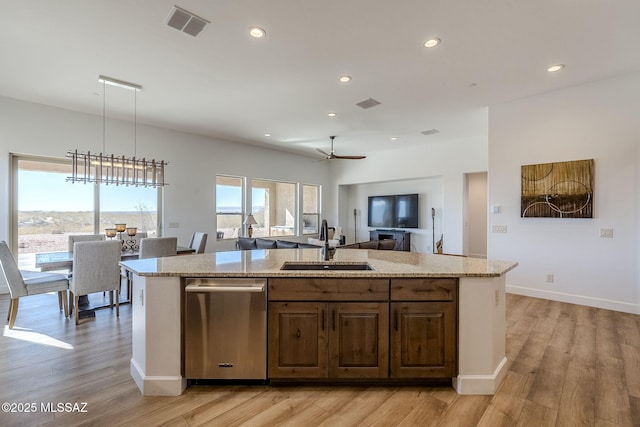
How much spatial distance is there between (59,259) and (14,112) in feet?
9.06

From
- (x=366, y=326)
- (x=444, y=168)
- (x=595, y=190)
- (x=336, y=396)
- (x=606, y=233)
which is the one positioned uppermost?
(x=444, y=168)

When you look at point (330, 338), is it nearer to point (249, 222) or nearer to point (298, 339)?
point (298, 339)

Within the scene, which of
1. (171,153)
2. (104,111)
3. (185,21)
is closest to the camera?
(185,21)

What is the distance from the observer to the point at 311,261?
2502 millimetres

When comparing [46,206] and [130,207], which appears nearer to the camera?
[46,206]

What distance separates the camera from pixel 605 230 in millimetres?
3850

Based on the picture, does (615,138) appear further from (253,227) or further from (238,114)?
(253,227)

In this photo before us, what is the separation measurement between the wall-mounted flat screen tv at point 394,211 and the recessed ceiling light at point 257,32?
6.48 metres

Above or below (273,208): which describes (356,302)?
below

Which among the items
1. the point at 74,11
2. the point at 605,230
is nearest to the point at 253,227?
the point at 74,11

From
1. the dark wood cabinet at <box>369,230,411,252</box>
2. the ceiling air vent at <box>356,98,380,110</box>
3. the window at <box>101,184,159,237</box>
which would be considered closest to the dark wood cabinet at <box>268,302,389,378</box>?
the ceiling air vent at <box>356,98,380,110</box>

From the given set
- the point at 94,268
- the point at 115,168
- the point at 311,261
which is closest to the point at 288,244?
the point at 311,261

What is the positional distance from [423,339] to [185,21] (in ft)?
10.9

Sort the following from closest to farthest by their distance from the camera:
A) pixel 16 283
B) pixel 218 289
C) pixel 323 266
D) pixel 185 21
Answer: pixel 218 289 < pixel 323 266 < pixel 185 21 < pixel 16 283
